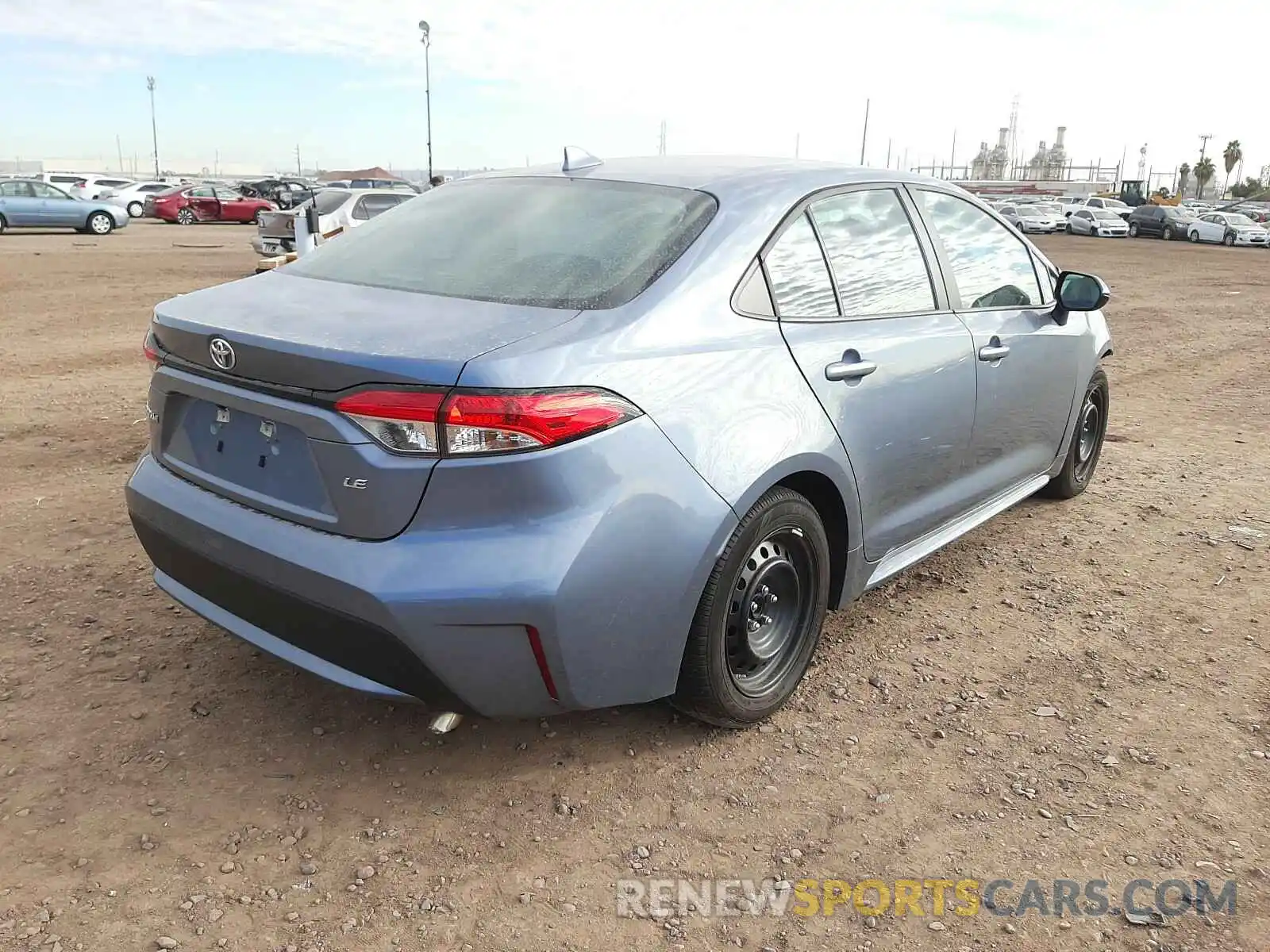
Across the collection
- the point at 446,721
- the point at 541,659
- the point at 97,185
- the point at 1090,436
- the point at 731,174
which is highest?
the point at 731,174

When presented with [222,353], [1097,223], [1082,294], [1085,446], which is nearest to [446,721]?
[222,353]

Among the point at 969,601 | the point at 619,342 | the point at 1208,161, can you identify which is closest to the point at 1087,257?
the point at 969,601

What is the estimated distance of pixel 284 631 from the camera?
2.61 m

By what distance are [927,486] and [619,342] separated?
1.62m

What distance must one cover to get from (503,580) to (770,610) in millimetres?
1112

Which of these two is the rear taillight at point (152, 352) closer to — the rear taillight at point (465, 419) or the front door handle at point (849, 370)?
the rear taillight at point (465, 419)

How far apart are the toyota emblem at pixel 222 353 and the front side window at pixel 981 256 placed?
2548 millimetres

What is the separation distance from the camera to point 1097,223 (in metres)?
41.8

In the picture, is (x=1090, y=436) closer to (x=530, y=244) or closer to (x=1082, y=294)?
(x=1082, y=294)

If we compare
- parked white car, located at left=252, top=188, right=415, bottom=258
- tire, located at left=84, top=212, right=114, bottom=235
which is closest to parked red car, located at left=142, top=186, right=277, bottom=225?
tire, located at left=84, top=212, right=114, bottom=235

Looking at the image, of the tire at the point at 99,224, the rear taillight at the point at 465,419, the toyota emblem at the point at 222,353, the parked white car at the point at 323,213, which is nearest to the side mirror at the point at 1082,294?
the rear taillight at the point at 465,419

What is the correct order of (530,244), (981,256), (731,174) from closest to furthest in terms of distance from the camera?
A: (530,244), (731,174), (981,256)

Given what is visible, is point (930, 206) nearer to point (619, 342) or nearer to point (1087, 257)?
point (619, 342)

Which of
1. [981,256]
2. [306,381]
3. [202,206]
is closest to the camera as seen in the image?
[306,381]
